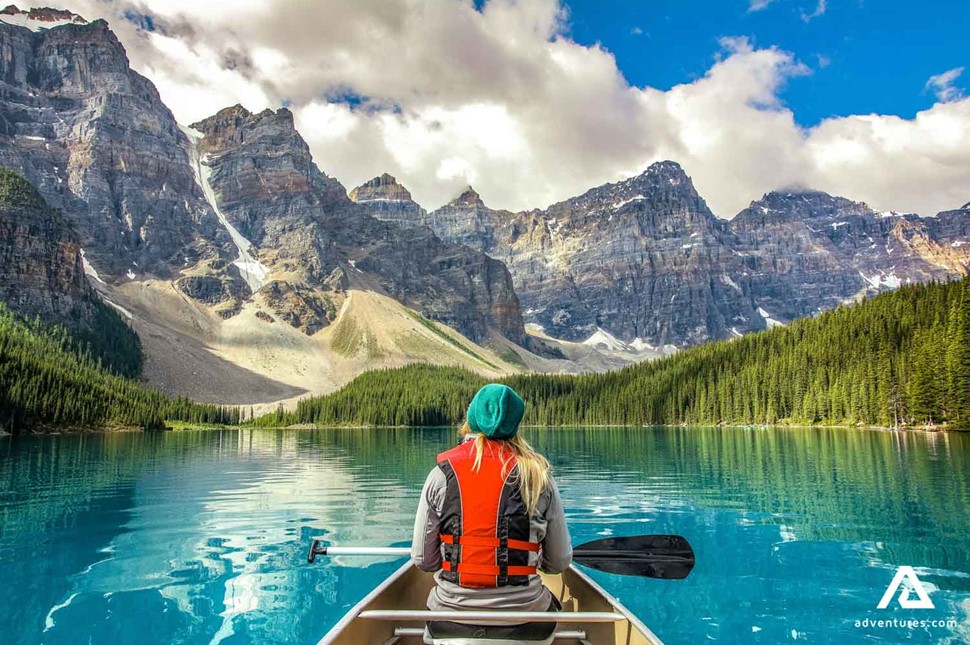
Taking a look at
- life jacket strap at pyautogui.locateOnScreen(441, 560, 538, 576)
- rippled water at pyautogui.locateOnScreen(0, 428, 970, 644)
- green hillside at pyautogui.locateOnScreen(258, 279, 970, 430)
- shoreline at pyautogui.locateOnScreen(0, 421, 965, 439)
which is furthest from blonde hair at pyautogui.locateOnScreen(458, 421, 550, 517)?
green hillside at pyautogui.locateOnScreen(258, 279, 970, 430)

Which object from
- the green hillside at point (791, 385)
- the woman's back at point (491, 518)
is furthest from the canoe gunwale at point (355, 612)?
the green hillside at point (791, 385)

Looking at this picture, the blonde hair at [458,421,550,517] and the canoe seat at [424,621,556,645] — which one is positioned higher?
the blonde hair at [458,421,550,517]

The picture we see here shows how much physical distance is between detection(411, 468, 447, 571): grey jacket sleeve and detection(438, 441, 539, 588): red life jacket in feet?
0.26

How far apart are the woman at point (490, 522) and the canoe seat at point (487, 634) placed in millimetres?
11

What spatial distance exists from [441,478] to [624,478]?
111ft

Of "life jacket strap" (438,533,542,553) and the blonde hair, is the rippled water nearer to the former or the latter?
"life jacket strap" (438,533,542,553)

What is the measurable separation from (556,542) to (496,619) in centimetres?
107

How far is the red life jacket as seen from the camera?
7168 millimetres

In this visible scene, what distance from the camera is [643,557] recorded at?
36.1ft

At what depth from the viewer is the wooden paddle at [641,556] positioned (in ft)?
35.3

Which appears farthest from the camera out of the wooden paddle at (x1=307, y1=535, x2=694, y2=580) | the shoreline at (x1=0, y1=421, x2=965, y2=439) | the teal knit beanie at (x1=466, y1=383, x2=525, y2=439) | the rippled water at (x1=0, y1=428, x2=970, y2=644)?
the shoreline at (x1=0, y1=421, x2=965, y2=439)

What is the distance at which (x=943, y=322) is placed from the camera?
92062 mm

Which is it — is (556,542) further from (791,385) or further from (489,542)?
(791,385)

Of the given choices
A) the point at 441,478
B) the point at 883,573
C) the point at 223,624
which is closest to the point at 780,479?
the point at 883,573
